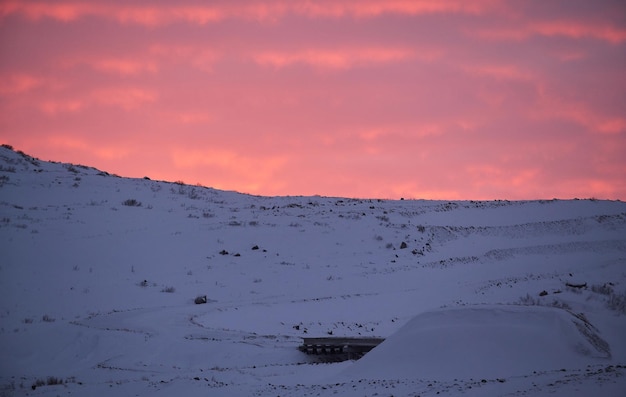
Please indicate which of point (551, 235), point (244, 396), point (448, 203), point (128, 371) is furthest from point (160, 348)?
point (448, 203)

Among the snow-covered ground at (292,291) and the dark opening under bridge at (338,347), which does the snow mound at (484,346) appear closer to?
the snow-covered ground at (292,291)

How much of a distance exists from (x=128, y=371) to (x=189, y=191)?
128 feet

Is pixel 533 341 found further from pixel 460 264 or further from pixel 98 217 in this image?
pixel 98 217

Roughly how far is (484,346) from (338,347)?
22.1ft

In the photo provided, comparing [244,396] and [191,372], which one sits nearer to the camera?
[244,396]

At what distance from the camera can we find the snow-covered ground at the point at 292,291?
56.8 feet

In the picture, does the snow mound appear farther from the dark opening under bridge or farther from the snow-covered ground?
Answer: the dark opening under bridge

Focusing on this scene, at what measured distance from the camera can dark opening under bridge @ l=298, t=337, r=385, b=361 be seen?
75.5ft

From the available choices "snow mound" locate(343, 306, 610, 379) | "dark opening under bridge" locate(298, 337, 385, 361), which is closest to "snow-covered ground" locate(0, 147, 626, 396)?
"snow mound" locate(343, 306, 610, 379)

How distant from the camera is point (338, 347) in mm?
23109

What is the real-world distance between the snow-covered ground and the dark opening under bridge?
0.44 meters

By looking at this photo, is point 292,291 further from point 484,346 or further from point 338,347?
point 484,346

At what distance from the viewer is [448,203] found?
183 feet

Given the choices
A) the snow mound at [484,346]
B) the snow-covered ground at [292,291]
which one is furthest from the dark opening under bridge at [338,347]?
the snow mound at [484,346]
